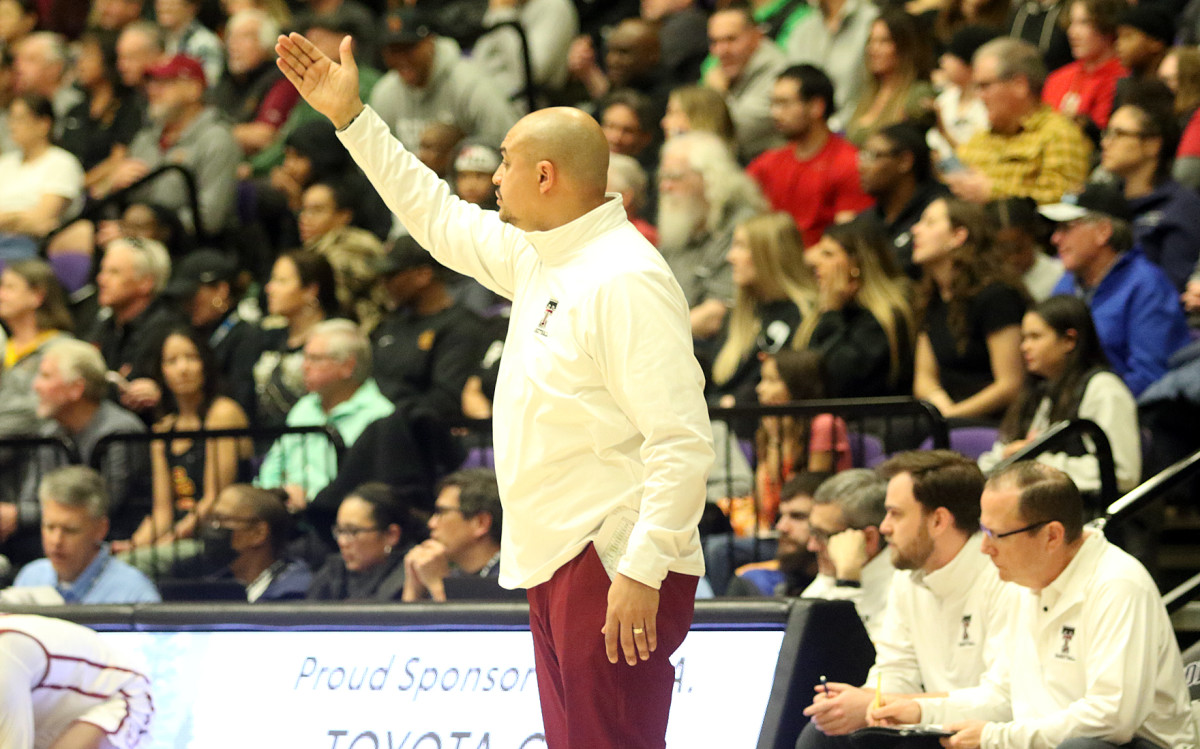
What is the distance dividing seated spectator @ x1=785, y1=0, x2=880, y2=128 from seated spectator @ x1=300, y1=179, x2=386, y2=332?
9.38 feet

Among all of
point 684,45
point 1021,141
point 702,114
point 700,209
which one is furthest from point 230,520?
point 684,45

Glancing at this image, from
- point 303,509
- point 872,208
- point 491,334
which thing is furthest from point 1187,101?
point 303,509

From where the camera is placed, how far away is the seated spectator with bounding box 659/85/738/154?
9000mm

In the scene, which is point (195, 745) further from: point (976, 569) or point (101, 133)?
point (101, 133)

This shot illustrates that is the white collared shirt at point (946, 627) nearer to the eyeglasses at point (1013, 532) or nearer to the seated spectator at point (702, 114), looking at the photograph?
the eyeglasses at point (1013, 532)

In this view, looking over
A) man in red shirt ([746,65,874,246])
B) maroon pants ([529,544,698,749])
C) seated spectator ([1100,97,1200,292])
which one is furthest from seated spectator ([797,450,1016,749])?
man in red shirt ([746,65,874,246])

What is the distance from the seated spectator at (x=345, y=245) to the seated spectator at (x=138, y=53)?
2.94 meters

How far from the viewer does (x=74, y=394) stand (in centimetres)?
805

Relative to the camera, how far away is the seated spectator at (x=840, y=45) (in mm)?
9703

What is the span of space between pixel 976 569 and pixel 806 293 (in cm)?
263

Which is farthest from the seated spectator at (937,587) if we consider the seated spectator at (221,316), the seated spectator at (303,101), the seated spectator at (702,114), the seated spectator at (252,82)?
the seated spectator at (252,82)

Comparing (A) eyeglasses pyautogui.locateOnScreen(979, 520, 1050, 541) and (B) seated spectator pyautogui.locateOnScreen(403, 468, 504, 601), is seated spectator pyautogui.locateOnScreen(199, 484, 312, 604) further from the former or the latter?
(A) eyeglasses pyautogui.locateOnScreen(979, 520, 1050, 541)

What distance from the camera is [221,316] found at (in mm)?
9656

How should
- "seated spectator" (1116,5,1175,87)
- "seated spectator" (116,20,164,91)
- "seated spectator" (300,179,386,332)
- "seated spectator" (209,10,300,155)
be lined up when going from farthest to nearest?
"seated spectator" (116,20,164,91) → "seated spectator" (209,10,300,155) → "seated spectator" (300,179,386,332) → "seated spectator" (1116,5,1175,87)
